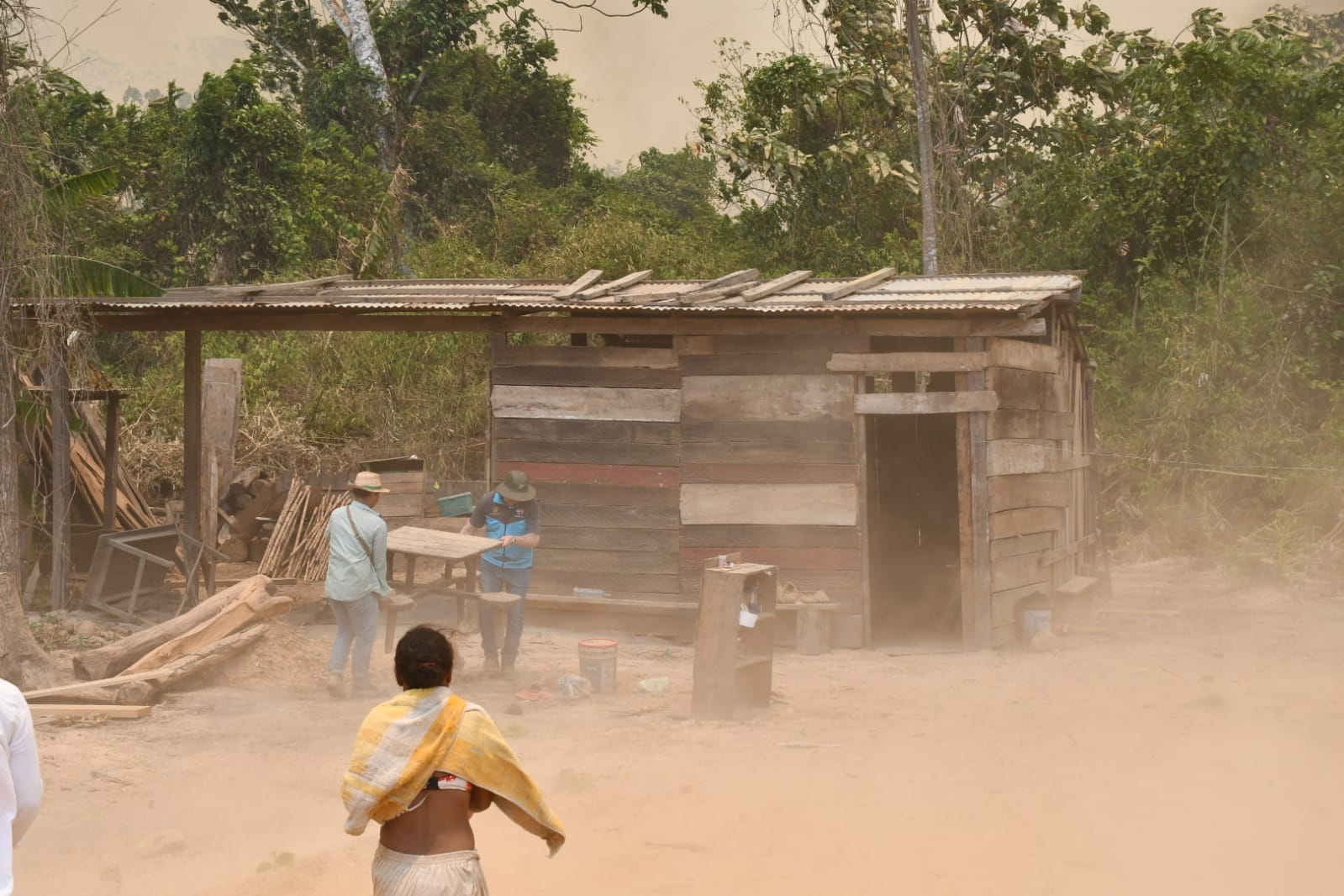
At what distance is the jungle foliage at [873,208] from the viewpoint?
17.2m

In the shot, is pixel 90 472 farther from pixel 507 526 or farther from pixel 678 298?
pixel 678 298

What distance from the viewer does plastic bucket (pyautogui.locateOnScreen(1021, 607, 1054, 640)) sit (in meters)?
11.5

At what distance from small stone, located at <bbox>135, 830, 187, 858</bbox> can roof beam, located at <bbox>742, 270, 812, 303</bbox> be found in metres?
6.88

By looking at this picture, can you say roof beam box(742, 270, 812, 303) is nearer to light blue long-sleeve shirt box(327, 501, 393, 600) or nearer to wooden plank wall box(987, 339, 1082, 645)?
wooden plank wall box(987, 339, 1082, 645)

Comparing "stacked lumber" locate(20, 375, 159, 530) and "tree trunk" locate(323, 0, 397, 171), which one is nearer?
"stacked lumber" locate(20, 375, 159, 530)

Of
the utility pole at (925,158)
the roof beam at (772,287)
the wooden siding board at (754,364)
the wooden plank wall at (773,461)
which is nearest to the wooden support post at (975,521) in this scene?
the wooden plank wall at (773,461)

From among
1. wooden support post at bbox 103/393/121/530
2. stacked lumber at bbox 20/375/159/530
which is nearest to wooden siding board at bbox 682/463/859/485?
wooden support post at bbox 103/393/121/530

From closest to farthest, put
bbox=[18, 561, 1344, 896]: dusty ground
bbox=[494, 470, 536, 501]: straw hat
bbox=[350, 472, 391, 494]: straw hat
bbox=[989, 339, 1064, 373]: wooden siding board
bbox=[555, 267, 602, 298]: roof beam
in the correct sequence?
bbox=[18, 561, 1344, 896]: dusty ground, bbox=[350, 472, 391, 494]: straw hat, bbox=[494, 470, 536, 501]: straw hat, bbox=[989, 339, 1064, 373]: wooden siding board, bbox=[555, 267, 602, 298]: roof beam

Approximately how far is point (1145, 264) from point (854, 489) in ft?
30.4

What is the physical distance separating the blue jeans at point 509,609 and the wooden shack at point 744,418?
2.13m

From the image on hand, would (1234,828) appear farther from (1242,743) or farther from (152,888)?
(152,888)

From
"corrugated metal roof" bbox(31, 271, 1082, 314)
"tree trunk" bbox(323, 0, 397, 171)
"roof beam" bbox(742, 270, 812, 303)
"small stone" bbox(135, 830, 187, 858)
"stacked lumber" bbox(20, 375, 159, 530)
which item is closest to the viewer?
"small stone" bbox(135, 830, 187, 858)

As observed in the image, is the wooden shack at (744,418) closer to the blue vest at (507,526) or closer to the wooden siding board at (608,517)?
the wooden siding board at (608,517)

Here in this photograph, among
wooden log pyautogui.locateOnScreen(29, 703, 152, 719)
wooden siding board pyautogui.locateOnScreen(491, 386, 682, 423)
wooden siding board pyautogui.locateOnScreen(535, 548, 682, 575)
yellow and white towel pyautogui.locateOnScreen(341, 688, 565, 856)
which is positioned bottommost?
wooden log pyautogui.locateOnScreen(29, 703, 152, 719)
